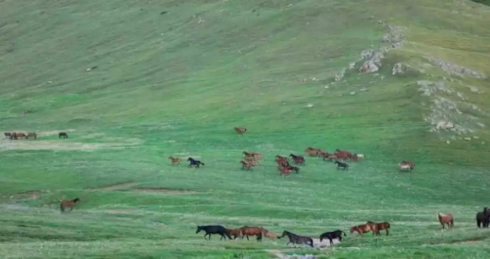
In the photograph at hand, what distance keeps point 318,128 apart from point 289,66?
30.3m

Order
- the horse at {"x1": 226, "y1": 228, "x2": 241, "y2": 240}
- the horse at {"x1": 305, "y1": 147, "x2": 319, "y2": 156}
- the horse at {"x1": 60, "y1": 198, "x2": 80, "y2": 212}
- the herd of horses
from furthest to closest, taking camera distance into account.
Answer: the herd of horses, the horse at {"x1": 305, "y1": 147, "x2": 319, "y2": 156}, the horse at {"x1": 60, "y1": 198, "x2": 80, "y2": 212}, the horse at {"x1": 226, "y1": 228, "x2": 241, "y2": 240}

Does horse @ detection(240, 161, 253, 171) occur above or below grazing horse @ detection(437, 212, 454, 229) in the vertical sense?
above

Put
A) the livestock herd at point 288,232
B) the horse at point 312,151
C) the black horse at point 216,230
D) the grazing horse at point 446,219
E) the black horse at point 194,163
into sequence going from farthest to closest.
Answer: the horse at point 312,151, the black horse at point 194,163, the grazing horse at point 446,219, the black horse at point 216,230, the livestock herd at point 288,232

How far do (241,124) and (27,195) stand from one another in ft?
99.9

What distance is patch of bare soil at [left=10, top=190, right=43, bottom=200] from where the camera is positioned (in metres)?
53.6

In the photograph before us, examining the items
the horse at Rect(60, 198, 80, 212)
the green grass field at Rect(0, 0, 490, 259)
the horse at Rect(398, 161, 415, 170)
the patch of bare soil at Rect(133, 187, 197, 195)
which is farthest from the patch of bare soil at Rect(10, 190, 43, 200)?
the horse at Rect(398, 161, 415, 170)

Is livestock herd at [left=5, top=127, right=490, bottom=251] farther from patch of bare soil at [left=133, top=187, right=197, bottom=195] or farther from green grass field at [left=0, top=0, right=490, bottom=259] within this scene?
patch of bare soil at [left=133, top=187, right=197, bottom=195]

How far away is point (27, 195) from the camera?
5416cm

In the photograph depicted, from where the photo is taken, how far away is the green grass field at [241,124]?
39.0 m

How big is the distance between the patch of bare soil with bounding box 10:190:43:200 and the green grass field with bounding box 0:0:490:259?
0.64 ft

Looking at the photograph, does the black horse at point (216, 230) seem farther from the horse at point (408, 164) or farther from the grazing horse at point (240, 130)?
the grazing horse at point (240, 130)

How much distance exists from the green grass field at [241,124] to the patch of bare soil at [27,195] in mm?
196

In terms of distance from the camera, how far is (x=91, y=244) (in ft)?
112

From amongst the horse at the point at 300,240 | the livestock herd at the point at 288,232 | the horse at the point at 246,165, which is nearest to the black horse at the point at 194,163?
the livestock herd at the point at 288,232
